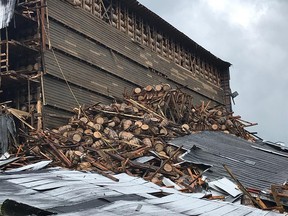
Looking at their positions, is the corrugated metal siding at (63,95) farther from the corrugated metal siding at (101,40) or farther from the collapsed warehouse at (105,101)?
the corrugated metal siding at (101,40)

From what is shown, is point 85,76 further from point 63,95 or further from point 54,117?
point 54,117

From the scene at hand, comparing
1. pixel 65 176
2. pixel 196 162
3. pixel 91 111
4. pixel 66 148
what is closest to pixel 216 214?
pixel 65 176

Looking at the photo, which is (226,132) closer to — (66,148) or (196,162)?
(196,162)

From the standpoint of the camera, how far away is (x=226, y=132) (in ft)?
78.8

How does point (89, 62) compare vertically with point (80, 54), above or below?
below

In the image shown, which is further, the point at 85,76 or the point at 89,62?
the point at 89,62

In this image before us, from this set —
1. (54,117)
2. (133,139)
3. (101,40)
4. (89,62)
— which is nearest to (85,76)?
(89,62)

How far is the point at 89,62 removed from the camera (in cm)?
2217

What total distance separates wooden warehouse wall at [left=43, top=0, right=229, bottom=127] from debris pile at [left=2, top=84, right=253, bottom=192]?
46.9 inches

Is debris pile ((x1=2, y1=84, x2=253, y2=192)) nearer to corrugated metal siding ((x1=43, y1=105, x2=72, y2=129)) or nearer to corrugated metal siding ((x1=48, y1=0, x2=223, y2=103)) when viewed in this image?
corrugated metal siding ((x1=43, y1=105, x2=72, y2=129))

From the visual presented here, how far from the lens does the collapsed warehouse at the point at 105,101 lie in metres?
15.3

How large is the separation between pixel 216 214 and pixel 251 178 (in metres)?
6.60

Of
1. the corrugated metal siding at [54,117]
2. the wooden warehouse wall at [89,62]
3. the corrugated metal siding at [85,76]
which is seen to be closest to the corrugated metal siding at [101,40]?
the wooden warehouse wall at [89,62]

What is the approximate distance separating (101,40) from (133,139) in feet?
25.6
